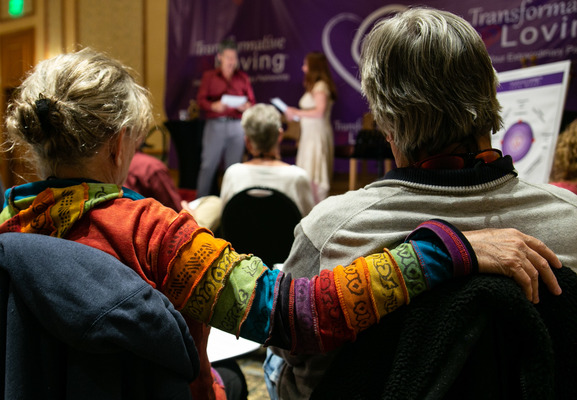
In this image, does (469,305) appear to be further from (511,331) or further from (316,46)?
(316,46)

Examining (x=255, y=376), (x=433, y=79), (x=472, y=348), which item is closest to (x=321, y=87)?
(x=255, y=376)

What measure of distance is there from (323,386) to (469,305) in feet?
0.87

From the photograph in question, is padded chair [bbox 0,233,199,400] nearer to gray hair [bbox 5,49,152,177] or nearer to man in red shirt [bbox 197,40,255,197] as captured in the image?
gray hair [bbox 5,49,152,177]

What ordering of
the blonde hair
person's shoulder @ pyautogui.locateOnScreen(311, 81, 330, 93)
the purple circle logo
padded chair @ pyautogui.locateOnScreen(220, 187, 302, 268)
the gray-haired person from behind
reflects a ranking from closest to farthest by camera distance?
the gray-haired person from behind, the blonde hair, padded chair @ pyautogui.locateOnScreen(220, 187, 302, 268), the purple circle logo, person's shoulder @ pyautogui.locateOnScreen(311, 81, 330, 93)

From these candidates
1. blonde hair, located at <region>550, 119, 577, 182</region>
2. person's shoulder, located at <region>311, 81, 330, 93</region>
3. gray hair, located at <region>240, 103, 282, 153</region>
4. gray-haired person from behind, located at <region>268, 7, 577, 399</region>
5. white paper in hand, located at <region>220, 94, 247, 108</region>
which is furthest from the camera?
person's shoulder, located at <region>311, 81, 330, 93</region>

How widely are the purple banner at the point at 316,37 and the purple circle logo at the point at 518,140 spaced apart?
2157 mm

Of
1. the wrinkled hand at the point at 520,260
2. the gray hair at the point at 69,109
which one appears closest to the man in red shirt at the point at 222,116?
the gray hair at the point at 69,109

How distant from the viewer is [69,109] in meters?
0.82

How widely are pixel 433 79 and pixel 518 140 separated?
2.16 metres

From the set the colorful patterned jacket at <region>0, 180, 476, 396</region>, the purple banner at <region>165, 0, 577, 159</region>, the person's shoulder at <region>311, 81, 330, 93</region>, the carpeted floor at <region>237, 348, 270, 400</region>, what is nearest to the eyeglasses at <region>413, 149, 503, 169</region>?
the colorful patterned jacket at <region>0, 180, 476, 396</region>

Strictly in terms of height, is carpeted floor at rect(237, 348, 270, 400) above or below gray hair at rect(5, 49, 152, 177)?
below

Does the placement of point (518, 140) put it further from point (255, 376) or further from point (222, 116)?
point (222, 116)

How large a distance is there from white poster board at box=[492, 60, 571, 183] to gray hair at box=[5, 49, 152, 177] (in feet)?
7.43

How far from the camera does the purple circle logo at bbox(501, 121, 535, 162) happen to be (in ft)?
8.48
